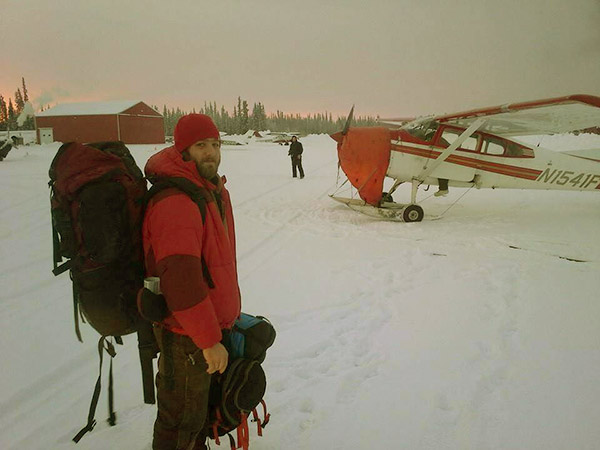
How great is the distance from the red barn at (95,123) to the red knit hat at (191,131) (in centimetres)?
4485

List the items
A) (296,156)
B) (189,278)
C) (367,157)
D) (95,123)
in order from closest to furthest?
(189,278), (367,157), (296,156), (95,123)

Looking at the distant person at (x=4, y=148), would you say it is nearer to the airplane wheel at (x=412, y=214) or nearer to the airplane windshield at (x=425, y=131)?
the airplane windshield at (x=425, y=131)

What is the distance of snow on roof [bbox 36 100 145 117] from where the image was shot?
42875mm

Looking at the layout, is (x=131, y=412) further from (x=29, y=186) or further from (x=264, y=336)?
(x=29, y=186)

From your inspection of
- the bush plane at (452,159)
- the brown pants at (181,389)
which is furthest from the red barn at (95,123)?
the brown pants at (181,389)

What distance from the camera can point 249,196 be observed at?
11766mm

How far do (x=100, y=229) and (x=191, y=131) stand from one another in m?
0.65

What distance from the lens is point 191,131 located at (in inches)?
76.5

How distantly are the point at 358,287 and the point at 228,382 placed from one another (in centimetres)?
309

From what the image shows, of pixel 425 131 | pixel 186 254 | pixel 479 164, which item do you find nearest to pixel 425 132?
pixel 425 131

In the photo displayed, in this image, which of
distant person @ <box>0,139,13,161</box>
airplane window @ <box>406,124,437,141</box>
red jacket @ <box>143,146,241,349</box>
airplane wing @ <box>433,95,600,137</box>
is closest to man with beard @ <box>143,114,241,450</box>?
red jacket @ <box>143,146,241,349</box>

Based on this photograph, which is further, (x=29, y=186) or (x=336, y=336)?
(x=29, y=186)

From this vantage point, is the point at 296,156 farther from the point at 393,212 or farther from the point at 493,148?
the point at 493,148

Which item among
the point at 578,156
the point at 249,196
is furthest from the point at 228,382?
the point at 578,156
